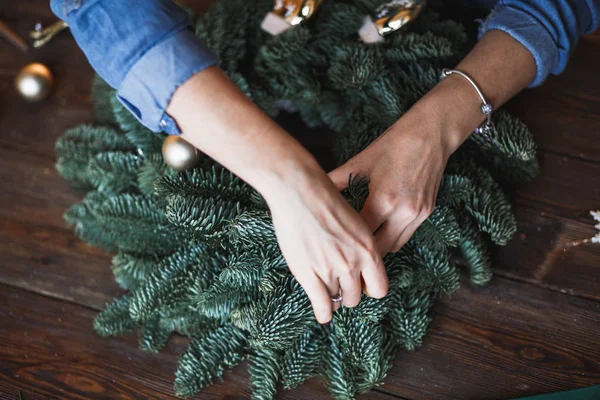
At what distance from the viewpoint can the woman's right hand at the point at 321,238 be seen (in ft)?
1.81

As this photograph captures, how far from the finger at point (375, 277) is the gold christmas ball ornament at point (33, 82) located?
0.69 metres

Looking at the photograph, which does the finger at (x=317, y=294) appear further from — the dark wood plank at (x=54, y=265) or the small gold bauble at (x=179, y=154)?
the dark wood plank at (x=54, y=265)

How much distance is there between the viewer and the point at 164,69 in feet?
1.87

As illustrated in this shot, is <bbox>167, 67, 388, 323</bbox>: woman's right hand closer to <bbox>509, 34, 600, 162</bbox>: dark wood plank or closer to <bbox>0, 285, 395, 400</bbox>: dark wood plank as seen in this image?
<bbox>0, 285, 395, 400</bbox>: dark wood plank

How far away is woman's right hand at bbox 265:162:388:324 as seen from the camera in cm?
55

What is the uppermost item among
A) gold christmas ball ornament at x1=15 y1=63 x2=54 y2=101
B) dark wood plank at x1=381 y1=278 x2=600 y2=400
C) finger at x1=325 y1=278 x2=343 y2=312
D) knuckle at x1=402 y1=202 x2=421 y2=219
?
gold christmas ball ornament at x1=15 y1=63 x2=54 y2=101

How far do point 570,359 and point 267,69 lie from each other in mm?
601

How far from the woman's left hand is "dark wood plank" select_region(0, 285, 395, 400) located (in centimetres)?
27

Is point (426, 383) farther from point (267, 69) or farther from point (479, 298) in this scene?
point (267, 69)

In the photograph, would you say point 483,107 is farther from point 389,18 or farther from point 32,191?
point 32,191

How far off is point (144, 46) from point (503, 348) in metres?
0.62

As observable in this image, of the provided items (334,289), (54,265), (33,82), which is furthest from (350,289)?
(33,82)

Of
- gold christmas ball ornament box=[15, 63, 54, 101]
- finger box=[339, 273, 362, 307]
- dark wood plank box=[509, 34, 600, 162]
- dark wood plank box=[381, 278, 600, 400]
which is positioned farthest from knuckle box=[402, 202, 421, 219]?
gold christmas ball ornament box=[15, 63, 54, 101]

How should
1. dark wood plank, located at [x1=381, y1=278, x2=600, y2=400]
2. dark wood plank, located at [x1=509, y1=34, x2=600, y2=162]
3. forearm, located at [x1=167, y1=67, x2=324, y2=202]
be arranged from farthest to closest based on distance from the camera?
1. dark wood plank, located at [x1=509, y1=34, x2=600, y2=162]
2. dark wood plank, located at [x1=381, y1=278, x2=600, y2=400]
3. forearm, located at [x1=167, y1=67, x2=324, y2=202]
